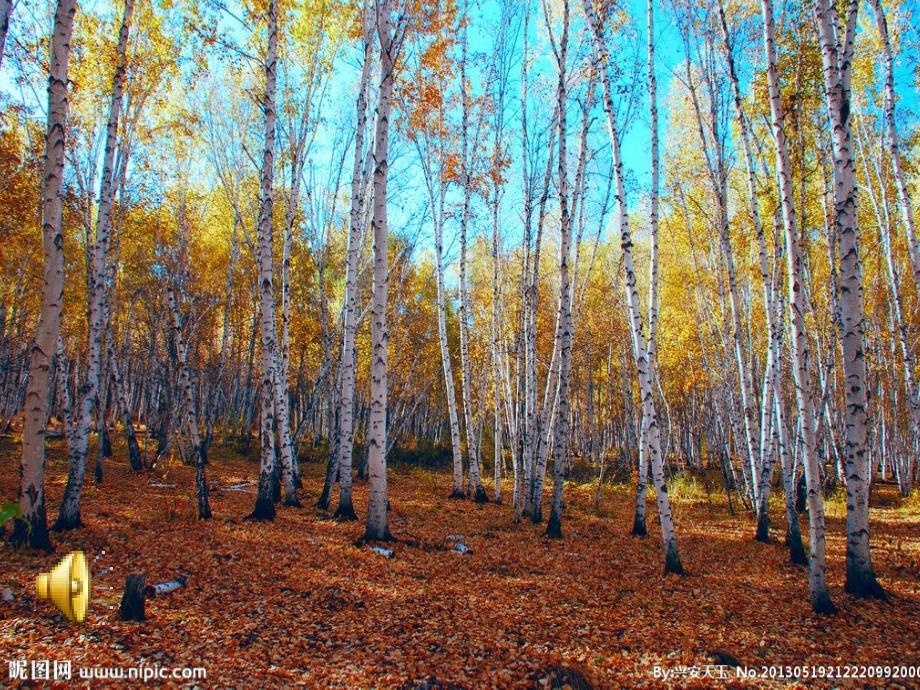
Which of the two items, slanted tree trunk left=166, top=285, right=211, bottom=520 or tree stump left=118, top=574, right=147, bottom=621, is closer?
tree stump left=118, top=574, right=147, bottom=621

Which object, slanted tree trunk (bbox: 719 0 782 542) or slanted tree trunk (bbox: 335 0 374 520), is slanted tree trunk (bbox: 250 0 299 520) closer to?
slanted tree trunk (bbox: 335 0 374 520)

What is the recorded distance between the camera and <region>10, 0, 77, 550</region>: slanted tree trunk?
16.5 ft

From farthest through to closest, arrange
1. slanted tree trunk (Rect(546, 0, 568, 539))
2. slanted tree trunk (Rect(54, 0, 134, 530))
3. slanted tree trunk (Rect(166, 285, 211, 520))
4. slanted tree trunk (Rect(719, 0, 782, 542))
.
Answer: slanted tree trunk (Rect(546, 0, 568, 539)), slanted tree trunk (Rect(166, 285, 211, 520)), slanted tree trunk (Rect(719, 0, 782, 542)), slanted tree trunk (Rect(54, 0, 134, 530))

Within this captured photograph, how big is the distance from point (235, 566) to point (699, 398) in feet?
85.5

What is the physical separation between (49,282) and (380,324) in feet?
12.5

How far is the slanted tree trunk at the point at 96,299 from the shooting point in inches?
260

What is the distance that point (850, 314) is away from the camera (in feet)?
16.7

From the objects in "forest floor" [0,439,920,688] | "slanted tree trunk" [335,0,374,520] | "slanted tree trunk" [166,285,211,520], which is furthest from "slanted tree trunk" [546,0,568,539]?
"slanted tree trunk" [166,285,211,520]

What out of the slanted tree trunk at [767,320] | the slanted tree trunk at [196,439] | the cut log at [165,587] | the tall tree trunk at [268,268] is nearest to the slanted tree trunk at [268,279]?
the tall tree trunk at [268,268]

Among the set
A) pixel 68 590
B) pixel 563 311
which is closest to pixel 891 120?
pixel 563 311

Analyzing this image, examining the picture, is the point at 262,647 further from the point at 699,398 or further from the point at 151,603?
the point at 699,398

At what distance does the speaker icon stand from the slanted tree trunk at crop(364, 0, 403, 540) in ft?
11.0

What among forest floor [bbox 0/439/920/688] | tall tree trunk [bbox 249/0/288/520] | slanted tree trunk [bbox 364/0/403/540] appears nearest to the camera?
forest floor [bbox 0/439/920/688]

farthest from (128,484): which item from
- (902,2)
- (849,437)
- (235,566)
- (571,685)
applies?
(902,2)
